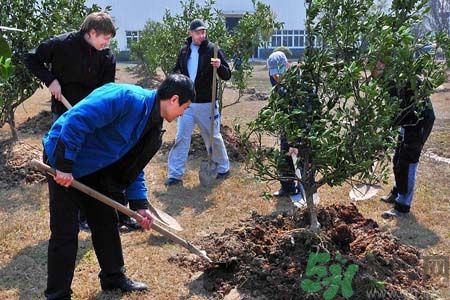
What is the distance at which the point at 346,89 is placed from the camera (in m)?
3.64

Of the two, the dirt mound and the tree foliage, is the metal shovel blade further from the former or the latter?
the tree foliage

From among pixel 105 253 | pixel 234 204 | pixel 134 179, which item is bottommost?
pixel 234 204

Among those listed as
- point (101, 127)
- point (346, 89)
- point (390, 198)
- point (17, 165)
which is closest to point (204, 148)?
point (17, 165)

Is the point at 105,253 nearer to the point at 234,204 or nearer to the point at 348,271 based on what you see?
the point at 348,271

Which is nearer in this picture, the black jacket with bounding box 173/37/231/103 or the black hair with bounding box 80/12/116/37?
the black hair with bounding box 80/12/116/37

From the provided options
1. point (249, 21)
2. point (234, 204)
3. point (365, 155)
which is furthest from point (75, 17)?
point (365, 155)

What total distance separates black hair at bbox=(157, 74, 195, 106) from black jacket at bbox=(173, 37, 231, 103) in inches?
127

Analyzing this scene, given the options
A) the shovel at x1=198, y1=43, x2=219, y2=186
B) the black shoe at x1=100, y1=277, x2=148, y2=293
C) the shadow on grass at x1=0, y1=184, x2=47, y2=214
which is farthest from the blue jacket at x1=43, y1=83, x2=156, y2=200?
the shovel at x1=198, y1=43, x2=219, y2=186

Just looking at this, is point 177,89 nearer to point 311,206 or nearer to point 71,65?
point 311,206

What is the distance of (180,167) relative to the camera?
Result: 6477 mm

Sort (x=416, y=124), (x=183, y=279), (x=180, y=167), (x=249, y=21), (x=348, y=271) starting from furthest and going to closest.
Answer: (x=249, y=21)
(x=180, y=167)
(x=416, y=124)
(x=183, y=279)
(x=348, y=271)

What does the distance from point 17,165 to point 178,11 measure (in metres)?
33.7

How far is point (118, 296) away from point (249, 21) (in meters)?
5.95

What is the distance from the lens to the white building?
39.2 m
